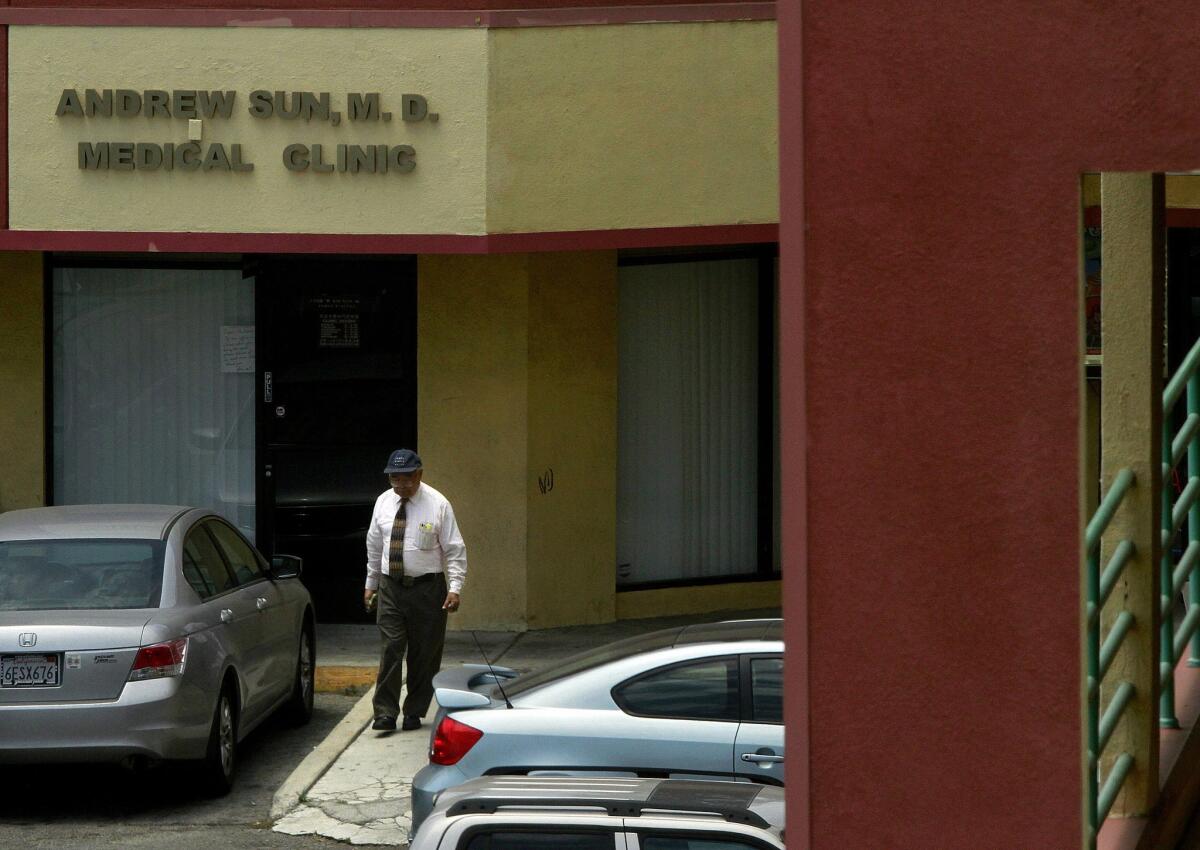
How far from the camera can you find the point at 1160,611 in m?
4.91

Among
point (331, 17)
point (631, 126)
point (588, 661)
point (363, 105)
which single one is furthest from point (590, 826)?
point (331, 17)

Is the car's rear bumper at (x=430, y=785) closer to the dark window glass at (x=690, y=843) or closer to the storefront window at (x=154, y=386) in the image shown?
the dark window glass at (x=690, y=843)

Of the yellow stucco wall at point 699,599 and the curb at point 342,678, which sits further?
the yellow stucco wall at point 699,599

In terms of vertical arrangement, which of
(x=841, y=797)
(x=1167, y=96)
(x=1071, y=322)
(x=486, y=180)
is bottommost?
(x=841, y=797)

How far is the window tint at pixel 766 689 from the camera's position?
805 cm

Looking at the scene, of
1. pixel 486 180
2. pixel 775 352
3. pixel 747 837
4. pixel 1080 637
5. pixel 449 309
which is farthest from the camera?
pixel 775 352

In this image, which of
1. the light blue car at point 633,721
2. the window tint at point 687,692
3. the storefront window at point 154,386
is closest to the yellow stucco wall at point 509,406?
the storefront window at point 154,386

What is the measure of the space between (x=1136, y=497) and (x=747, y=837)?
68.4 inches

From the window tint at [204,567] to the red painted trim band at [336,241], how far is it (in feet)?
10.7

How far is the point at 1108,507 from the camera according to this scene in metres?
4.59

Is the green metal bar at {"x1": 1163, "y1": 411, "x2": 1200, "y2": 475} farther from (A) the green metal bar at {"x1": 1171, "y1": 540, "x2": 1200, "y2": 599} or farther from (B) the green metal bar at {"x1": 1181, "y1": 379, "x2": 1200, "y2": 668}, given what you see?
(A) the green metal bar at {"x1": 1171, "y1": 540, "x2": 1200, "y2": 599}

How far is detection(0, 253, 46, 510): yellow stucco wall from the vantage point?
1466 centimetres

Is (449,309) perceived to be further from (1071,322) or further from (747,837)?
(1071,322)

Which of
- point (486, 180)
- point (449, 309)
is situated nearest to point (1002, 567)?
point (486, 180)
